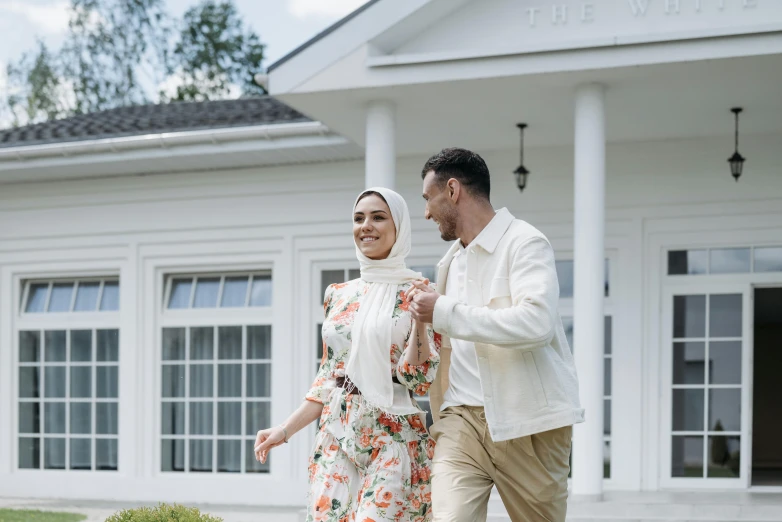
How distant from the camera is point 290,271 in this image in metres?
10.3

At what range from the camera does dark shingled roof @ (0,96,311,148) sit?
10273mm

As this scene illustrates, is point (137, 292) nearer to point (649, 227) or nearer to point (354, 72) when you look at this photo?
point (354, 72)

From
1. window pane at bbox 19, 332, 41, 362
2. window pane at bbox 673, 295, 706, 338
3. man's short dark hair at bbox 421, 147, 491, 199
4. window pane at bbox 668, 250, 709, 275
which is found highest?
man's short dark hair at bbox 421, 147, 491, 199

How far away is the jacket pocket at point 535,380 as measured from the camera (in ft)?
11.3

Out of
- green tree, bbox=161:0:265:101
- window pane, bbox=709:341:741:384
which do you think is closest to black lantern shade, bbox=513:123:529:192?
window pane, bbox=709:341:741:384

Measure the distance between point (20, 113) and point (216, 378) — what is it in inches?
787

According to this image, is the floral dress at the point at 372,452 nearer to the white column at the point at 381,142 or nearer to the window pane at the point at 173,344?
the white column at the point at 381,142

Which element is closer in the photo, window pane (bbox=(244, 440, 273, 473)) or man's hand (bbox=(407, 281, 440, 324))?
man's hand (bbox=(407, 281, 440, 324))

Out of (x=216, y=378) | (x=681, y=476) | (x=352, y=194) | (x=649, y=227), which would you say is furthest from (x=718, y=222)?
(x=216, y=378)

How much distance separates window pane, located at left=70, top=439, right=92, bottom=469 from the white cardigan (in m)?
8.44

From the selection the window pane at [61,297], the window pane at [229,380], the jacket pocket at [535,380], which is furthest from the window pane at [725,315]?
the window pane at [61,297]

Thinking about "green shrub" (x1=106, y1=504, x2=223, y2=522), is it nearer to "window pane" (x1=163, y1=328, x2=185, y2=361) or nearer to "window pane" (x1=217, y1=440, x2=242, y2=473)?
"window pane" (x1=217, y1=440, x2=242, y2=473)

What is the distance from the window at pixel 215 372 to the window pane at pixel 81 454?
3.00 feet

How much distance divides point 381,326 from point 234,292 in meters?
7.03
